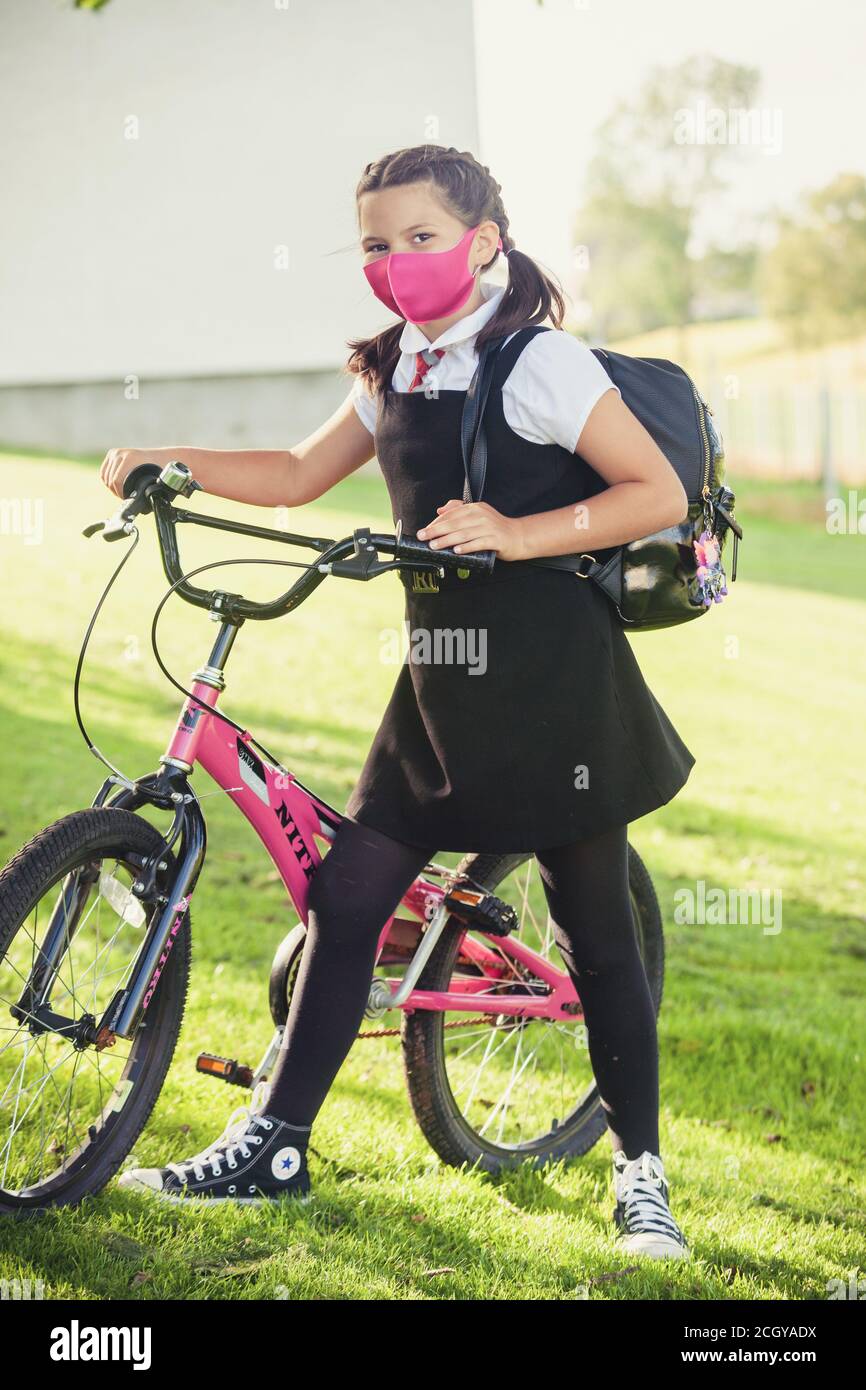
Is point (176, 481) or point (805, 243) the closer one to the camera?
point (176, 481)

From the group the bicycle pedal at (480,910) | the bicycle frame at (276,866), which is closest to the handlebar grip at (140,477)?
the bicycle frame at (276,866)

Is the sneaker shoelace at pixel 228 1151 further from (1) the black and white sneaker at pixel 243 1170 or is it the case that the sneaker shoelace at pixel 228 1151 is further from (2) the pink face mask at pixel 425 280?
(2) the pink face mask at pixel 425 280

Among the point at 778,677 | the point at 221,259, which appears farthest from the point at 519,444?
the point at 221,259

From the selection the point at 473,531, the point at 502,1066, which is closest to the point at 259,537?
the point at 473,531

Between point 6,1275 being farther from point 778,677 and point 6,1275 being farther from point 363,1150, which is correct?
point 778,677

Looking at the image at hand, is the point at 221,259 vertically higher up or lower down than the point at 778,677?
higher up

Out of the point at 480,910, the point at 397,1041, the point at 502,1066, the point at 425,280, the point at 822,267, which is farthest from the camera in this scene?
the point at 822,267

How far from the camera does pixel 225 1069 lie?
102 inches

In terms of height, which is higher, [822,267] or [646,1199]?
[822,267]

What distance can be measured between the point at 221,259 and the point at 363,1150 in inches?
406

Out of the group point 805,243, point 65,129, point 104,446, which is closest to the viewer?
point 65,129

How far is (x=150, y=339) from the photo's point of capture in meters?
12.5

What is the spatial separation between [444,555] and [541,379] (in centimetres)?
32

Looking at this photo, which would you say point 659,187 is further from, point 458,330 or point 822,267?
point 458,330
